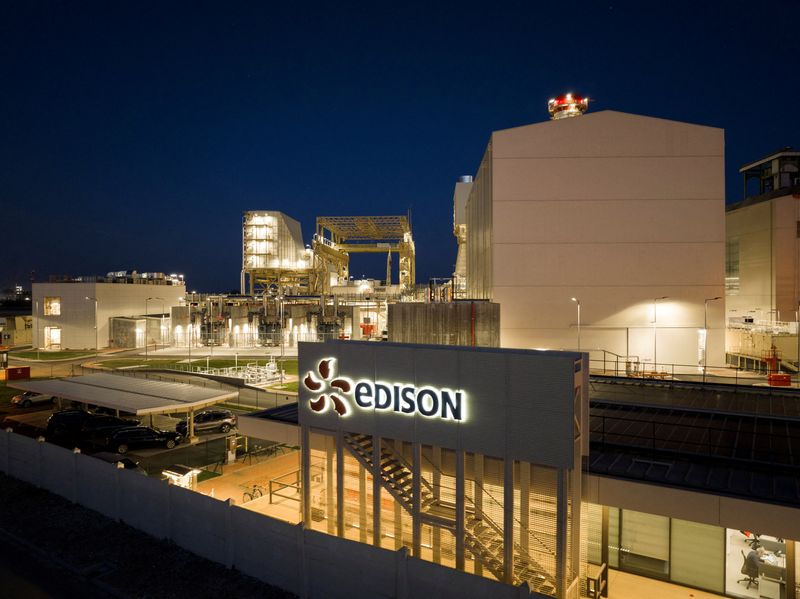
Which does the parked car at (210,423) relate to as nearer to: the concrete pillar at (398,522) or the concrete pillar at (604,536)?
the concrete pillar at (398,522)

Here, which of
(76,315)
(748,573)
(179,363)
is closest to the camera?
(748,573)

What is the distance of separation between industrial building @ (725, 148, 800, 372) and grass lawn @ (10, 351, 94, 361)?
62.0 meters

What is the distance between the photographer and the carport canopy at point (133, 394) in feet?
71.6

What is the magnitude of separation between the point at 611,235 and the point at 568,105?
1439 cm

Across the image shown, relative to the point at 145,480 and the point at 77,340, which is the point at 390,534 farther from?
the point at 77,340

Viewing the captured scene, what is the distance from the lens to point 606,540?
11461 millimetres

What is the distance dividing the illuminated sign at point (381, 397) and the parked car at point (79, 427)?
53.4 feet

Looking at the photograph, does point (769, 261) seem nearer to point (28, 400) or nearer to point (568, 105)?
point (568, 105)

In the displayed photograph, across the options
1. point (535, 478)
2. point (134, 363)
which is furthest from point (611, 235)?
point (134, 363)

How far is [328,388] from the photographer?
11.8 metres

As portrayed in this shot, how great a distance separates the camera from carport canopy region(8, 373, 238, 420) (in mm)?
21812

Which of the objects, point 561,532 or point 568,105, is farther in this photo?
point 568,105

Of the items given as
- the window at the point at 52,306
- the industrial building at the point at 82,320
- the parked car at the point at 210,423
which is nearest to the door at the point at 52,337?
the industrial building at the point at 82,320

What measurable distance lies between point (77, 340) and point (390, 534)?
192ft
